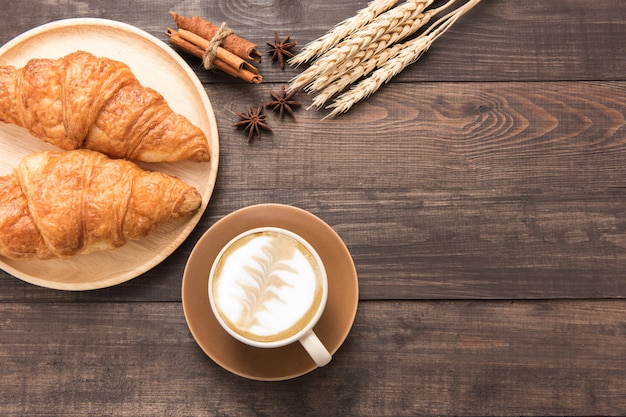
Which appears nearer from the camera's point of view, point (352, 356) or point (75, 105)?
point (75, 105)

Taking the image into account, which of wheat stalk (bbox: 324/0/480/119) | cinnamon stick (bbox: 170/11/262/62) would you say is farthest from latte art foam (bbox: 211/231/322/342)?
cinnamon stick (bbox: 170/11/262/62)

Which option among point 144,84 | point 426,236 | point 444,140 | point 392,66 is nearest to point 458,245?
point 426,236

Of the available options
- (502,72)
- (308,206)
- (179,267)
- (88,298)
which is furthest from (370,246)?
(88,298)

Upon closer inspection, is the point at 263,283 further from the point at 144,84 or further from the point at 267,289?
the point at 144,84

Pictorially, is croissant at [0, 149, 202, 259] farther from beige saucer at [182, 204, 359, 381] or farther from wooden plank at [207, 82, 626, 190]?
wooden plank at [207, 82, 626, 190]

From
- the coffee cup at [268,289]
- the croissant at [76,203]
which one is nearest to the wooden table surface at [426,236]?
the croissant at [76,203]

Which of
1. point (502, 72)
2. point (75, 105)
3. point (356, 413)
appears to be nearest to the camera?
point (75, 105)

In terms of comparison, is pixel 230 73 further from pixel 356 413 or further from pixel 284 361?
pixel 356 413
